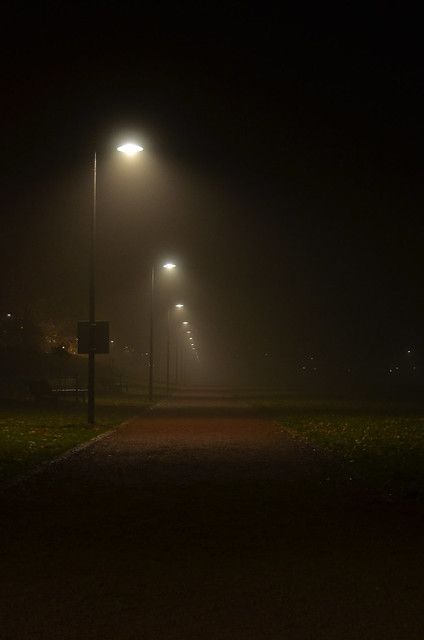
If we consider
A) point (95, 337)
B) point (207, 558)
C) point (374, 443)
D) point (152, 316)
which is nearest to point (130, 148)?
point (95, 337)

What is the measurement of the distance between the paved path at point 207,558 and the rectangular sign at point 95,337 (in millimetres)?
14876

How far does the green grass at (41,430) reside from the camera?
2058 cm

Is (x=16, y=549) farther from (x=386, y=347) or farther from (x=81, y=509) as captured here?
(x=386, y=347)

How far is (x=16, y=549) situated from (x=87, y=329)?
23.3 metres

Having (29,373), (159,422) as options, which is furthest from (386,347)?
(159,422)

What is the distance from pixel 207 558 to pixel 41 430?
2094 cm

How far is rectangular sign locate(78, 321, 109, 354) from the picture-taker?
33.0m

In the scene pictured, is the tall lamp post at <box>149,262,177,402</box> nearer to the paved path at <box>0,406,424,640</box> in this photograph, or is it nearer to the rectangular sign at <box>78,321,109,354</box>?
the rectangular sign at <box>78,321,109,354</box>

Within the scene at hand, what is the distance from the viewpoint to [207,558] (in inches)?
385

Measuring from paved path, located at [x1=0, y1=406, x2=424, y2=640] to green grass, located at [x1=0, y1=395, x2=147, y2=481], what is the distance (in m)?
2.41

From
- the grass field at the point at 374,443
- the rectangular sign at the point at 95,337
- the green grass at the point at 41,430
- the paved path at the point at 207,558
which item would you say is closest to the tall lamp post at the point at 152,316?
the green grass at the point at 41,430

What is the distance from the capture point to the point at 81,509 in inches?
523

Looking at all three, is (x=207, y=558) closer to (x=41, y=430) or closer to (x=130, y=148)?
(x=41, y=430)

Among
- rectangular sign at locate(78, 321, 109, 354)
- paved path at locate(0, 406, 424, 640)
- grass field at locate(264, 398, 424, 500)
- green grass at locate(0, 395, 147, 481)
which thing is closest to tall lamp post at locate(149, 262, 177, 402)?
green grass at locate(0, 395, 147, 481)
